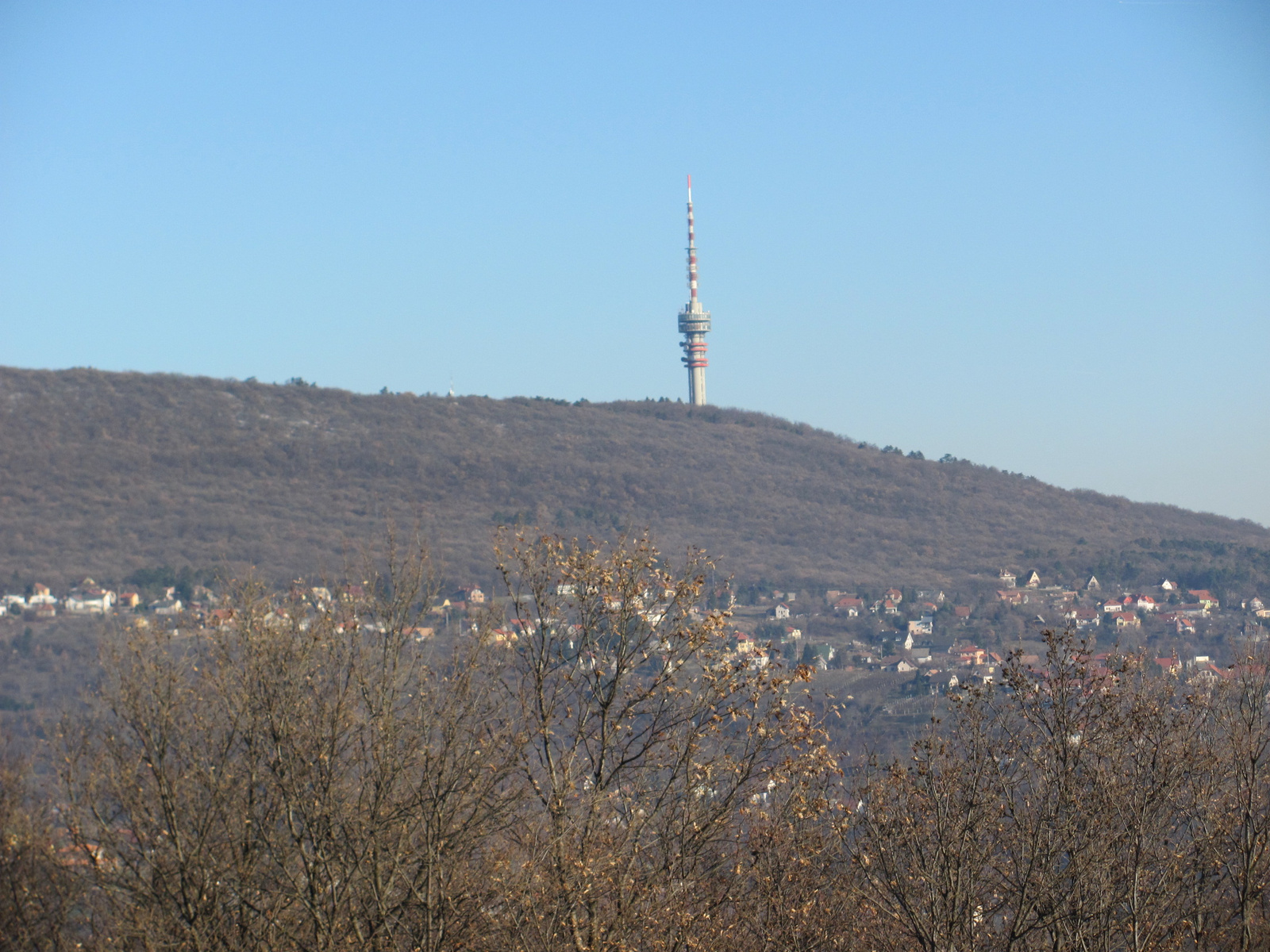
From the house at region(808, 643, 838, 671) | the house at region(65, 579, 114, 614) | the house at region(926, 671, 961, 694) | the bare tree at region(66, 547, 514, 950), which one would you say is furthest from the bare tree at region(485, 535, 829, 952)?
the house at region(65, 579, 114, 614)

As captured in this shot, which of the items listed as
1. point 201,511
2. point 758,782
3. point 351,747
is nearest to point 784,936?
point 758,782

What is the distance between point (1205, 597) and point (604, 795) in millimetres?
151560

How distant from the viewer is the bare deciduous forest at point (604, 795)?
1331 cm

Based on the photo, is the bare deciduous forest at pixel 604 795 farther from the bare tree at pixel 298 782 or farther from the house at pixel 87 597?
the house at pixel 87 597

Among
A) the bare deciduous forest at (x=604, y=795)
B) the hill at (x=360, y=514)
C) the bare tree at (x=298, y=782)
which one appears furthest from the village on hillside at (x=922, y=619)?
the bare tree at (x=298, y=782)

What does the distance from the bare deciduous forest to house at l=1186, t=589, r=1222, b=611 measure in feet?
466

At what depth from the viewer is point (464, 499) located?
18375 centimetres

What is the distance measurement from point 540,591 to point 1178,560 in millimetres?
170077

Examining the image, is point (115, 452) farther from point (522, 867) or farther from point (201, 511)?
point (522, 867)

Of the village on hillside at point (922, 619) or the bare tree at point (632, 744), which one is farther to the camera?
the village on hillside at point (922, 619)

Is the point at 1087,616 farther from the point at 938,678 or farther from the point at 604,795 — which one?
the point at 604,795

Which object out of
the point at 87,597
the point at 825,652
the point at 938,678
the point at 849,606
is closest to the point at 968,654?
the point at 825,652

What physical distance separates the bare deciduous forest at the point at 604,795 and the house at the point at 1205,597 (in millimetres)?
142150

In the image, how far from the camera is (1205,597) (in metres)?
152
